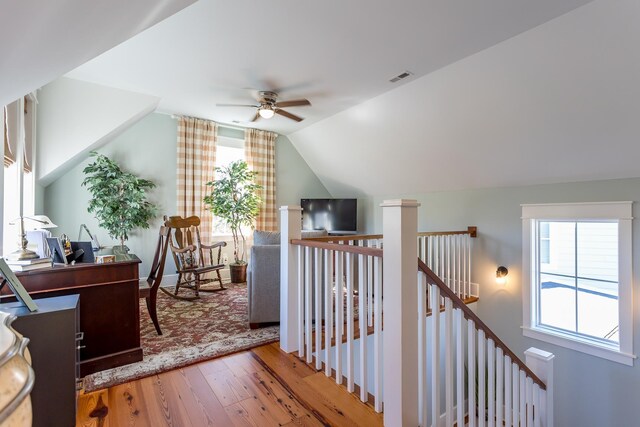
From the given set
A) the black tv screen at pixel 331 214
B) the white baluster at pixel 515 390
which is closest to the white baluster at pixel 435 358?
the white baluster at pixel 515 390

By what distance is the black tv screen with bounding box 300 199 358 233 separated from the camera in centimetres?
568

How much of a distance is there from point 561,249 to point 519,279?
1.97ft

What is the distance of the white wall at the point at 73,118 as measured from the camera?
3357 millimetres

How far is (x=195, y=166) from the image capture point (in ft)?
15.6

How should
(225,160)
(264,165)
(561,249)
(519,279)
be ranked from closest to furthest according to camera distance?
(561,249), (519,279), (225,160), (264,165)

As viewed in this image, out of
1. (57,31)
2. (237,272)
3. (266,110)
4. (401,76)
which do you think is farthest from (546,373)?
(237,272)

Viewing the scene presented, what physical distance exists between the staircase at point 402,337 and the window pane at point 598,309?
73.7 inches

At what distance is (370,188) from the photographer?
5.80m

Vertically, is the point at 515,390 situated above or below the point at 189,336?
below

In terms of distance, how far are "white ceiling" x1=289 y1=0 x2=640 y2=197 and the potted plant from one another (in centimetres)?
160

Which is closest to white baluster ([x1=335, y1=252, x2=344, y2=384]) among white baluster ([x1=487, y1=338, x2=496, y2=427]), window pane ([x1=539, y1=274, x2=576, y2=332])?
white baluster ([x1=487, y1=338, x2=496, y2=427])

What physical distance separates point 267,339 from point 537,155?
11.6 feet

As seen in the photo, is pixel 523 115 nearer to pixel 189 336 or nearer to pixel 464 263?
pixel 464 263

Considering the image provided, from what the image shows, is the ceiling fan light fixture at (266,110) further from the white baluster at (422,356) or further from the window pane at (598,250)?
the window pane at (598,250)
